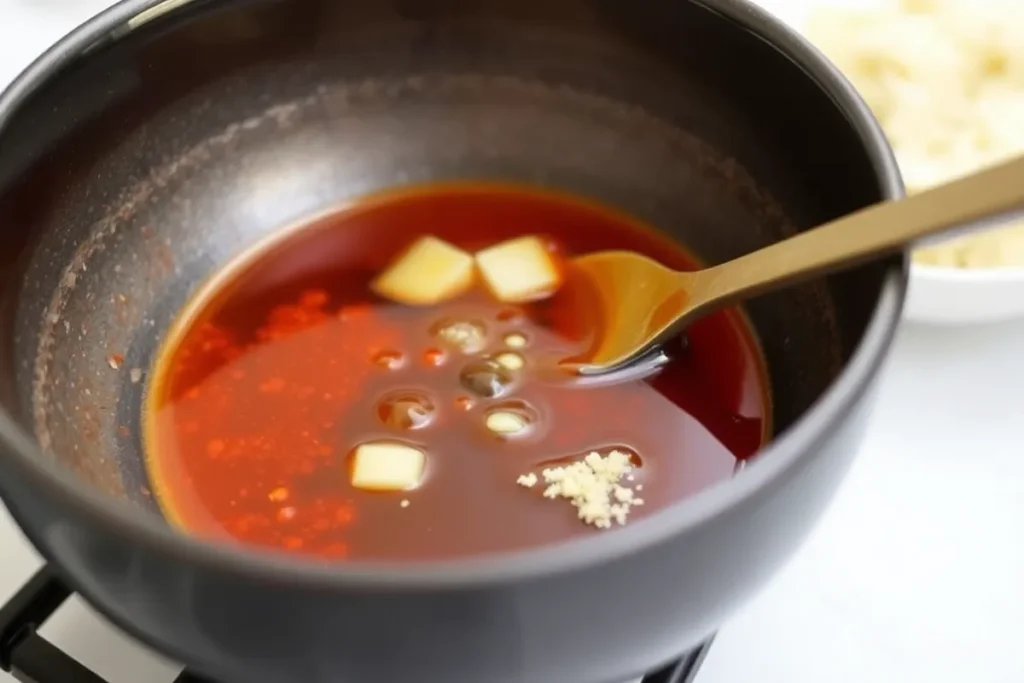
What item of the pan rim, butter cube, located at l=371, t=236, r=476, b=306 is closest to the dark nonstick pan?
the pan rim

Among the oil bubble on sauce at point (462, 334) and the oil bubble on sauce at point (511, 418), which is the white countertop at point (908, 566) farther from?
the oil bubble on sauce at point (462, 334)

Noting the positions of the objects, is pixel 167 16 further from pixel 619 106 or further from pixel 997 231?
pixel 997 231

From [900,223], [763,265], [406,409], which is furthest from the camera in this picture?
[406,409]

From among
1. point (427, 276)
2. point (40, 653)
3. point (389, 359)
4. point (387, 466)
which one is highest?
point (427, 276)

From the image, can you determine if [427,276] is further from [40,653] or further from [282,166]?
[40,653]

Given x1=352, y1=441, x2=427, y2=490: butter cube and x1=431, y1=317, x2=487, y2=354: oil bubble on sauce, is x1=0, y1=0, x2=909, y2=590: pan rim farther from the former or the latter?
x1=431, y1=317, x2=487, y2=354: oil bubble on sauce

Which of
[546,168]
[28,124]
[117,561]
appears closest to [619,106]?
[546,168]

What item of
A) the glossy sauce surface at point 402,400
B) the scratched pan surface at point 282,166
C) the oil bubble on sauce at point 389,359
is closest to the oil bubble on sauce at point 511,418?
the glossy sauce surface at point 402,400

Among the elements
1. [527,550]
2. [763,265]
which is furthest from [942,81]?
[527,550]
